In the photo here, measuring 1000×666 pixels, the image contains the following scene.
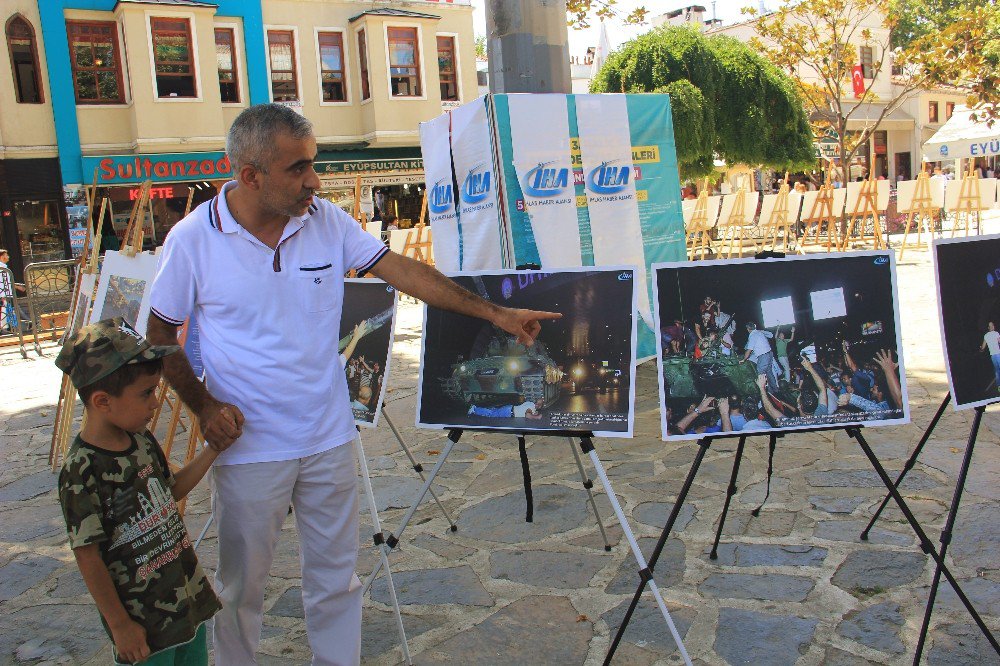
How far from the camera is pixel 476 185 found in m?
6.00

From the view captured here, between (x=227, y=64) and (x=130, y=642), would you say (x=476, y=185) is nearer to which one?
(x=130, y=642)

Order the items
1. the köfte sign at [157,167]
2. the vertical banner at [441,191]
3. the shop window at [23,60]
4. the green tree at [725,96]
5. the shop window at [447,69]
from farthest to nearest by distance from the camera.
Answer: the shop window at [447,69] < the köfte sign at [157,167] < the shop window at [23,60] < the green tree at [725,96] < the vertical banner at [441,191]

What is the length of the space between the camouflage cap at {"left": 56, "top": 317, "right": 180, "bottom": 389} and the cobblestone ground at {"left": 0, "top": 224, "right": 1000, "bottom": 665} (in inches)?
59.6

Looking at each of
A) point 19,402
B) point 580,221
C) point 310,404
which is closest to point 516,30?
point 580,221

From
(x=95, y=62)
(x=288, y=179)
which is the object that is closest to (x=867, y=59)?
(x=95, y=62)

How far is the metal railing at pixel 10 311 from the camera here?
1125 centimetres

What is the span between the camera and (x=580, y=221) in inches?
250

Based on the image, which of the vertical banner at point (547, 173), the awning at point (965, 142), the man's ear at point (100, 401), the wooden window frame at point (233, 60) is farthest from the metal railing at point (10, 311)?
the awning at point (965, 142)

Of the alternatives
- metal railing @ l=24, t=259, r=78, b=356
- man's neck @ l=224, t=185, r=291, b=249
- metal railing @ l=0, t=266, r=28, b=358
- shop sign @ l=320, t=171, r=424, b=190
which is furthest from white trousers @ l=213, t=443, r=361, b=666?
A: shop sign @ l=320, t=171, r=424, b=190

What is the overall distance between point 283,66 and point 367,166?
353 cm

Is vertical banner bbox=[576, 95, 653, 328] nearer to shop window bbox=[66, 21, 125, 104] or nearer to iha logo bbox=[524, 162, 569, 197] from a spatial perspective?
iha logo bbox=[524, 162, 569, 197]

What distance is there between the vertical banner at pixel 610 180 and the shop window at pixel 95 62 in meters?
18.8

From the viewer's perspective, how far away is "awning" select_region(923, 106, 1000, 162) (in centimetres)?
1681

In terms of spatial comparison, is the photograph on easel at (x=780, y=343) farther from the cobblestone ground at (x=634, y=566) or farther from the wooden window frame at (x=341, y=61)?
the wooden window frame at (x=341, y=61)
